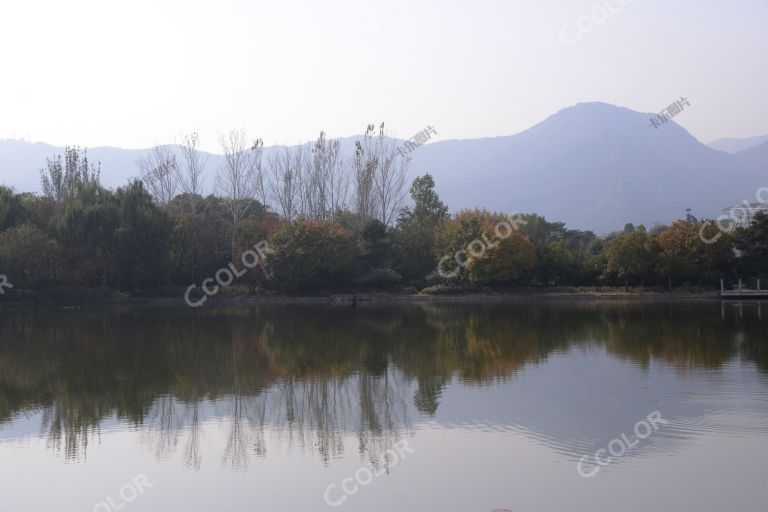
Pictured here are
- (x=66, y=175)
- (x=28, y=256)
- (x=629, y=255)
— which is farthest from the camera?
(x=66, y=175)

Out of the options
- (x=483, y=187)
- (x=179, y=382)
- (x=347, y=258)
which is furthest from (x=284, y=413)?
(x=483, y=187)

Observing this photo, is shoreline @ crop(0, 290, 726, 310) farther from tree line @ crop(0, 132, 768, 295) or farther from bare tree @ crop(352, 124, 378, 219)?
bare tree @ crop(352, 124, 378, 219)

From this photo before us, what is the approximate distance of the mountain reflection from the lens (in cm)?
1070

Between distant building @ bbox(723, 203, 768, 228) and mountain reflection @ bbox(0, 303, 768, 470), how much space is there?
45.0 ft

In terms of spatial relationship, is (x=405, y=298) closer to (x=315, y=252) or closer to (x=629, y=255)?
(x=315, y=252)

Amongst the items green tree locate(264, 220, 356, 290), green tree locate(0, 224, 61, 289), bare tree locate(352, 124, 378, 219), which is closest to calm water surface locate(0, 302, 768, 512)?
green tree locate(0, 224, 61, 289)

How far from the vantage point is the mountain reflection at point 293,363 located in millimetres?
10695

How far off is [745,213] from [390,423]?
42.3 metres

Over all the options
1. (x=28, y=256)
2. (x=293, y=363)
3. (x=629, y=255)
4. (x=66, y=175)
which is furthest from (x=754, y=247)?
(x=66, y=175)

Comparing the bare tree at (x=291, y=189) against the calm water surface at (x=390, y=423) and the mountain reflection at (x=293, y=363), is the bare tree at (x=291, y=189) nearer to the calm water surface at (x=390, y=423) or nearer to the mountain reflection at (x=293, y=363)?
the mountain reflection at (x=293, y=363)

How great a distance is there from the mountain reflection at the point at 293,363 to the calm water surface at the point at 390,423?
0.21ft

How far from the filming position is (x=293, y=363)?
16766mm

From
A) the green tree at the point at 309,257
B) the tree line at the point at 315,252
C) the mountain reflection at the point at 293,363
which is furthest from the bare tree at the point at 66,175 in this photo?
the mountain reflection at the point at 293,363

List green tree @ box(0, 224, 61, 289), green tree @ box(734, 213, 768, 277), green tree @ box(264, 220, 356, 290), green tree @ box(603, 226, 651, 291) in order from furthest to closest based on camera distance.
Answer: green tree @ box(264, 220, 356, 290) < green tree @ box(603, 226, 651, 291) < green tree @ box(734, 213, 768, 277) < green tree @ box(0, 224, 61, 289)
